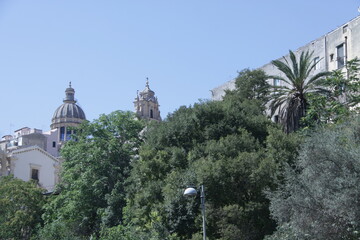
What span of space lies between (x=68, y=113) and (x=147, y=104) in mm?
15907

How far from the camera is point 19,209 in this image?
168 feet

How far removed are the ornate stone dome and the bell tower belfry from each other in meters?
11.5

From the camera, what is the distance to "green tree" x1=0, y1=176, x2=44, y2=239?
49719mm

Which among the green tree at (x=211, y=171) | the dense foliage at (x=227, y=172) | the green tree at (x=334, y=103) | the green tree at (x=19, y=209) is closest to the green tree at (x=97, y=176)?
the dense foliage at (x=227, y=172)

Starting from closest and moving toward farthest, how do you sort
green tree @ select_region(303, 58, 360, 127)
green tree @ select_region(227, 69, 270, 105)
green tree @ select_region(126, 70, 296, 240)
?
green tree @ select_region(126, 70, 296, 240), green tree @ select_region(303, 58, 360, 127), green tree @ select_region(227, 69, 270, 105)

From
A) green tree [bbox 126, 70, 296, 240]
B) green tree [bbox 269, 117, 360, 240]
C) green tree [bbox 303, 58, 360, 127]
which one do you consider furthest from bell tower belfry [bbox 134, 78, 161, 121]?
green tree [bbox 269, 117, 360, 240]

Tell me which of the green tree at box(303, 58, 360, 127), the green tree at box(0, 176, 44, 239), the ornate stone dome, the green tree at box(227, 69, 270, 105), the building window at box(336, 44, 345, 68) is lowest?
the green tree at box(0, 176, 44, 239)

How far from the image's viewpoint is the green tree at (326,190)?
23.8 meters

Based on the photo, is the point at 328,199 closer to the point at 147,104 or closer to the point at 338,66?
the point at 338,66

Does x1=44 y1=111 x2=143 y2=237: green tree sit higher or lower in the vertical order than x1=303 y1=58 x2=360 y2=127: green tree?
lower

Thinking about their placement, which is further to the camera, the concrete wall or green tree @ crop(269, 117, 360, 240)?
the concrete wall

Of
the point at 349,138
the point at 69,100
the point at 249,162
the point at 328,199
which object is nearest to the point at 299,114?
the point at 249,162

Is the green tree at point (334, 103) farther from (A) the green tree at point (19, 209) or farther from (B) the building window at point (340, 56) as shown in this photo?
(A) the green tree at point (19, 209)

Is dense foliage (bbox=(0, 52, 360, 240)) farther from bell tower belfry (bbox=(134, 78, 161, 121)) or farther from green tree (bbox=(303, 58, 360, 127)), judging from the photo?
bell tower belfry (bbox=(134, 78, 161, 121))
